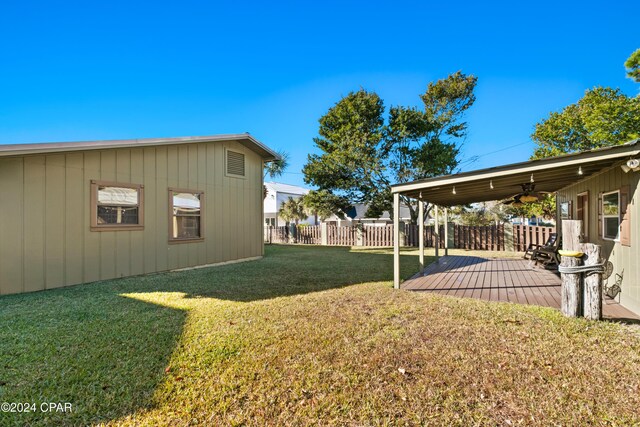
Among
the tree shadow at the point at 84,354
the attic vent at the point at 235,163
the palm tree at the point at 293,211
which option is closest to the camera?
the tree shadow at the point at 84,354

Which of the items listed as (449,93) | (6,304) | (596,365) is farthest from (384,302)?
(449,93)

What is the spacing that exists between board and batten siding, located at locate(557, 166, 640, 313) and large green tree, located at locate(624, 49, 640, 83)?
10.3 metres

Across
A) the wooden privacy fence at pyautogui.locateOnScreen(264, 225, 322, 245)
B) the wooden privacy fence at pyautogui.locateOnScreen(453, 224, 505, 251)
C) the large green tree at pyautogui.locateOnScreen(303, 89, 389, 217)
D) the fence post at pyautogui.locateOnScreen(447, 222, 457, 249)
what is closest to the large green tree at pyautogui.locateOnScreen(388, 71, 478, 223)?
the large green tree at pyautogui.locateOnScreen(303, 89, 389, 217)

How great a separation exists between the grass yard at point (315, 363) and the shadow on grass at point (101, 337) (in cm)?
2

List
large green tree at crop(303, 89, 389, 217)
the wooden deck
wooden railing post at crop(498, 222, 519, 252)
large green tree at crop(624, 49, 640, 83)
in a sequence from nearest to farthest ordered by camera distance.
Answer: the wooden deck < large green tree at crop(624, 49, 640, 83) < wooden railing post at crop(498, 222, 519, 252) < large green tree at crop(303, 89, 389, 217)

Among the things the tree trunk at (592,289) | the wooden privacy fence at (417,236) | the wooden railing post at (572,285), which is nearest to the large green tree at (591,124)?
the wooden privacy fence at (417,236)

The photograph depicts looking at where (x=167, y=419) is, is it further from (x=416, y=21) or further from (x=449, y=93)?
(x=449, y=93)

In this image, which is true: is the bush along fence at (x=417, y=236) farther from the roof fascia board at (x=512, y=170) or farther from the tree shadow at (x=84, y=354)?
the tree shadow at (x=84, y=354)

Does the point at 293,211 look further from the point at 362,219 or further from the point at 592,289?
the point at 592,289

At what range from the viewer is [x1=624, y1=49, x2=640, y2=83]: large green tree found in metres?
12.1

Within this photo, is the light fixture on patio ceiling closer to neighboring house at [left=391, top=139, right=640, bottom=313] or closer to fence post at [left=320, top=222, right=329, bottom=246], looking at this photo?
neighboring house at [left=391, top=139, right=640, bottom=313]

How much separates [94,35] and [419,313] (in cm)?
1212

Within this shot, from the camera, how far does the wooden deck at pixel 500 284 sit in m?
4.77

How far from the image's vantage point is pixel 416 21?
10.8 metres
